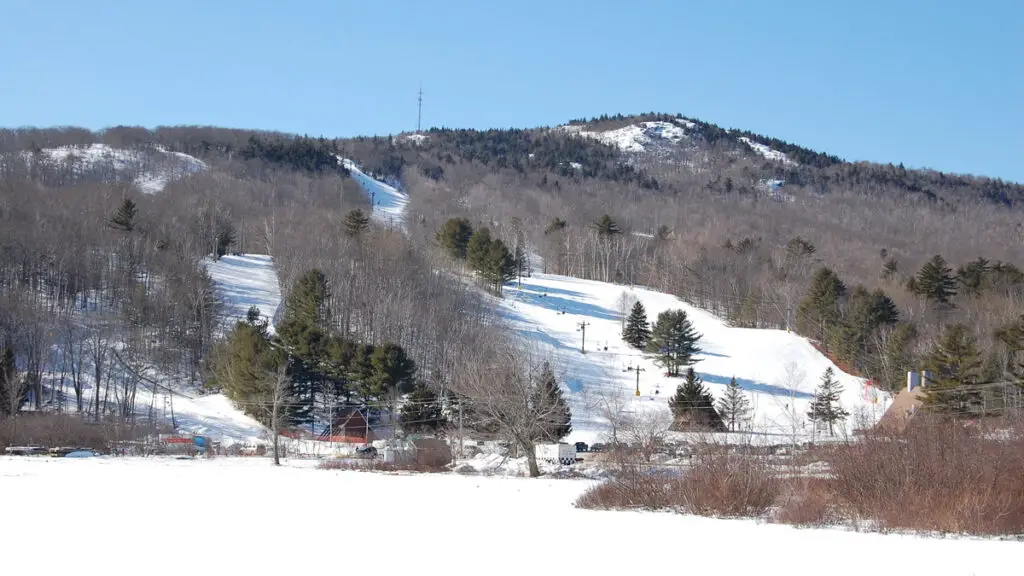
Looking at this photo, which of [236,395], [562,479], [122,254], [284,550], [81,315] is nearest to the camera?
[284,550]

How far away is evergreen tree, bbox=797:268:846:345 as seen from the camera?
80.6m

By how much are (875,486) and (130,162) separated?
166322mm

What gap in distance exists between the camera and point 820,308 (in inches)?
3201

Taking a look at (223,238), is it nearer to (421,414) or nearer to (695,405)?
(421,414)

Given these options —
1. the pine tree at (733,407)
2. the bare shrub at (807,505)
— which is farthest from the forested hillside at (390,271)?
the bare shrub at (807,505)

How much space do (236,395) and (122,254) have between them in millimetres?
28758

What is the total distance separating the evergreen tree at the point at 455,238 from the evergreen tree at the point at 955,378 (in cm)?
5647

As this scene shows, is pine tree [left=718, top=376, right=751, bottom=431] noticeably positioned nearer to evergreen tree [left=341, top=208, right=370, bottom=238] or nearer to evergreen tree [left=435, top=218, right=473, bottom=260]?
evergreen tree [left=435, top=218, right=473, bottom=260]

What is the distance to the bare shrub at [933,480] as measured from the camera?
16547 millimetres

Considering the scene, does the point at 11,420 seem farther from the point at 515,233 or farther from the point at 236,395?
the point at 515,233

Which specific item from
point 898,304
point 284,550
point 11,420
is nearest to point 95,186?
point 11,420

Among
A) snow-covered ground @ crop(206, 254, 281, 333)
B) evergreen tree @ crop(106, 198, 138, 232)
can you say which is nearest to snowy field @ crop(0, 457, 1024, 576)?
snow-covered ground @ crop(206, 254, 281, 333)

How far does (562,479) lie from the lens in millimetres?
28734

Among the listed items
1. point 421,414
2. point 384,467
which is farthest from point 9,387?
point 384,467
